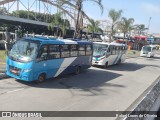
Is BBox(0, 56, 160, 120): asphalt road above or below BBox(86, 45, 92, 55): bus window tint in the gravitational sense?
below

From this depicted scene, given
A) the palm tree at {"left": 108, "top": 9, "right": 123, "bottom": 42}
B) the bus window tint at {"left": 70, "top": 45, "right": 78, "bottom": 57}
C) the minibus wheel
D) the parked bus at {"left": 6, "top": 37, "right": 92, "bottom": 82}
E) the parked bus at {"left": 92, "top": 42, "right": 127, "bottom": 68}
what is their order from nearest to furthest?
1. the parked bus at {"left": 6, "top": 37, "right": 92, "bottom": 82}
2. the minibus wheel
3. the bus window tint at {"left": 70, "top": 45, "right": 78, "bottom": 57}
4. the parked bus at {"left": 92, "top": 42, "right": 127, "bottom": 68}
5. the palm tree at {"left": 108, "top": 9, "right": 123, "bottom": 42}

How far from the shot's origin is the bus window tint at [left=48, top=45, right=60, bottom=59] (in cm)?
1418

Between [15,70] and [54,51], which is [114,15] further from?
[15,70]

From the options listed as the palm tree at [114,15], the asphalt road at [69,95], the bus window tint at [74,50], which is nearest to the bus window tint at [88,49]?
the bus window tint at [74,50]

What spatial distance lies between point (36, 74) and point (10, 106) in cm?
386

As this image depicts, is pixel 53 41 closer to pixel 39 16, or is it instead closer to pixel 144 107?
pixel 144 107

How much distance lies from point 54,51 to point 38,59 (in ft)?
5.75

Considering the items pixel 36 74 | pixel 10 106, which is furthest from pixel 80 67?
pixel 10 106

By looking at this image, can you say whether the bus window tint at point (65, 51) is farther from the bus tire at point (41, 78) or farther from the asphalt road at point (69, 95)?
the bus tire at point (41, 78)

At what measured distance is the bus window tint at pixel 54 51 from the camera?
14176 millimetres

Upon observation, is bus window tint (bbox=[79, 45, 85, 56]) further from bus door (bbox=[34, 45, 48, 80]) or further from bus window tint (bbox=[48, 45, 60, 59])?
bus door (bbox=[34, 45, 48, 80])

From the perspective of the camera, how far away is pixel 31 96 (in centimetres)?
1101

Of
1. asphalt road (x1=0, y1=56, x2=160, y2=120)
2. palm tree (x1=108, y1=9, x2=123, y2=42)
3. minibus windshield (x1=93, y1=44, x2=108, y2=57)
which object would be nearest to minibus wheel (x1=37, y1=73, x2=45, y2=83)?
asphalt road (x1=0, y1=56, x2=160, y2=120)

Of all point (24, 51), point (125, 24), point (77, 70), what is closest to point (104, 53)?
point (77, 70)
